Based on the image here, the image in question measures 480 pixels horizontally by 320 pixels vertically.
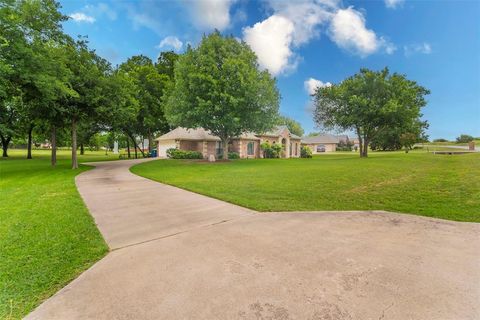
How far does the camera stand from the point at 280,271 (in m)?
3.04

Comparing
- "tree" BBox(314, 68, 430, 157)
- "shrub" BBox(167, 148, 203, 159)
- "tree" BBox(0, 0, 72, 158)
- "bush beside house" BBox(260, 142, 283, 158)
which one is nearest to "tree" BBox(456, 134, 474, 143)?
"tree" BBox(314, 68, 430, 157)

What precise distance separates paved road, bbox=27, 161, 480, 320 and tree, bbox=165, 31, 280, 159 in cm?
1514

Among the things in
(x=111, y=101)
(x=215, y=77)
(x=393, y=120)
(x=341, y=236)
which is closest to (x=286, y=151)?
(x=393, y=120)

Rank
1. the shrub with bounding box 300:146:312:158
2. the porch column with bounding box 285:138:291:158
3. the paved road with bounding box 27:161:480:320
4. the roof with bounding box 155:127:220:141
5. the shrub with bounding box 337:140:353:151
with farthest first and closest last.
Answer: the shrub with bounding box 337:140:353:151 < the shrub with bounding box 300:146:312:158 < the porch column with bounding box 285:138:291:158 < the roof with bounding box 155:127:220:141 < the paved road with bounding box 27:161:480:320

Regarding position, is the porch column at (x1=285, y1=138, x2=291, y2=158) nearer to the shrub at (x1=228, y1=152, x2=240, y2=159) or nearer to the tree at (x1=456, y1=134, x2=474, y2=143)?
the shrub at (x1=228, y1=152, x2=240, y2=159)

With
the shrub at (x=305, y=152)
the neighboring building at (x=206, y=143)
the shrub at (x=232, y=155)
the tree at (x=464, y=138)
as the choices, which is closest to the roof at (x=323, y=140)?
the tree at (x=464, y=138)

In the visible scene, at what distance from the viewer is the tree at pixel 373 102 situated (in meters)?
26.9

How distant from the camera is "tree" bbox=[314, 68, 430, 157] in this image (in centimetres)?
2691

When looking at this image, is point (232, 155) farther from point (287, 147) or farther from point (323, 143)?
point (323, 143)

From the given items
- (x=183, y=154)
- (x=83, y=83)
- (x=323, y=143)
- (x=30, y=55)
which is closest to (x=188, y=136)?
(x=183, y=154)

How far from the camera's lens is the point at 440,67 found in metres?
9.89

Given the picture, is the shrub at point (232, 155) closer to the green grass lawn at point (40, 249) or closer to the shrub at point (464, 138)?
the green grass lawn at point (40, 249)

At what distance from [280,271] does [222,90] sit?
1854 cm

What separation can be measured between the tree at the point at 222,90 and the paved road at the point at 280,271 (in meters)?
15.1
